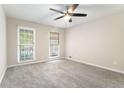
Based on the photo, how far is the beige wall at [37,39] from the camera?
3754mm

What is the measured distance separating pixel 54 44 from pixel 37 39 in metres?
1.28

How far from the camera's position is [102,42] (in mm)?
3695

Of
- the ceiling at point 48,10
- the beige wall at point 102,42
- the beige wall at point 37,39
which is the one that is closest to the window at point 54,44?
the beige wall at point 37,39

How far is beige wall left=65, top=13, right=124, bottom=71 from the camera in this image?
3187 millimetres

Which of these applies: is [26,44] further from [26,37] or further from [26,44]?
[26,37]

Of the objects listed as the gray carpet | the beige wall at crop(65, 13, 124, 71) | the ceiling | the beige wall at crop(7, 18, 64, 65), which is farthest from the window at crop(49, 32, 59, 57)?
the gray carpet

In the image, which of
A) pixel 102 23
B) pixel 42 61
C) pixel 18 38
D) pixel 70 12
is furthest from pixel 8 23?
pixel 102 23

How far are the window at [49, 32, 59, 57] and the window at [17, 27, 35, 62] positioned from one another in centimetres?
119

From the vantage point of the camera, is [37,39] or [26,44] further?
[37,39]

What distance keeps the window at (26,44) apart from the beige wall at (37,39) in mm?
208

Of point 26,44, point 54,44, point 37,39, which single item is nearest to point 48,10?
point 37,39

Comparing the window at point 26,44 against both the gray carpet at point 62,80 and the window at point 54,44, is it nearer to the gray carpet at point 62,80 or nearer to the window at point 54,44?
the window at point 54,44

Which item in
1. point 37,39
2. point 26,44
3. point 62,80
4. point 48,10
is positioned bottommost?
point 62,80

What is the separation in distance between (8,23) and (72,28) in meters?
3.44
